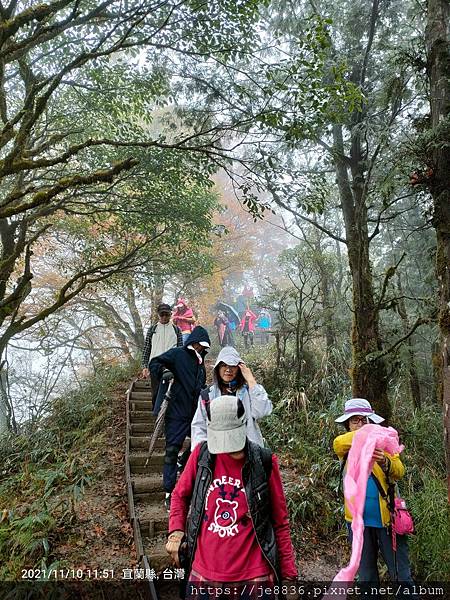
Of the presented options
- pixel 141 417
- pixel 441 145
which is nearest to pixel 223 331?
pixel 141 417

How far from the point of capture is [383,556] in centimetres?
326

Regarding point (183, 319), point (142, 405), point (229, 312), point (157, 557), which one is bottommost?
point (157, 557)

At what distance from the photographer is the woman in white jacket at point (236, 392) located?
314cm

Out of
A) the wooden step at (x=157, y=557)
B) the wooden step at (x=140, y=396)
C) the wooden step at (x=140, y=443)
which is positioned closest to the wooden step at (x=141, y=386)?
the wooden step at (x=140, y=396)

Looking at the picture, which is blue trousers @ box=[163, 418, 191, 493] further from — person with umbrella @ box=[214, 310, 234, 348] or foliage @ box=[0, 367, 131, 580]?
person with umbrella @ box=[214, 310, 234, 348]

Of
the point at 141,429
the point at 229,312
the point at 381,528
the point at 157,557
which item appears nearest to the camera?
the point at 381,528

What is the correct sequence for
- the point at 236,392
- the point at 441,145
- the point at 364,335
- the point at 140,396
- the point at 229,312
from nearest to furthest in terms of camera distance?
the point at 236,392, the point at 441,145, the point at 364,335, the point at 140,396, the point at 229,312

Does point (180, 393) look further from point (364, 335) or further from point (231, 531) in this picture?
point (364, 335)

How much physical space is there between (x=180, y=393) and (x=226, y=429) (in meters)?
2.45

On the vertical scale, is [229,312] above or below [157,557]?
above

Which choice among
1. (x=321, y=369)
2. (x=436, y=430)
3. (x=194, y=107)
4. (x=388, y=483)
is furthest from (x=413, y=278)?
(x=388, y=483)

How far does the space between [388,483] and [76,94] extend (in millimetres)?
8973

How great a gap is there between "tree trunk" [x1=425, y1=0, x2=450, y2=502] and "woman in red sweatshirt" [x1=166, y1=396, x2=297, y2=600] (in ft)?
7.15

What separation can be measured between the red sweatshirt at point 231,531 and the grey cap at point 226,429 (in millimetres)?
137
